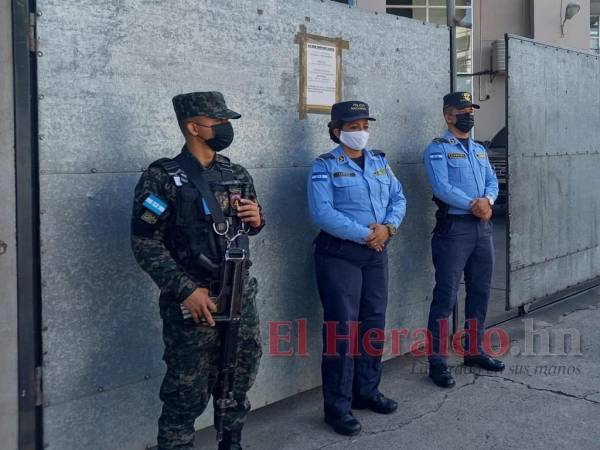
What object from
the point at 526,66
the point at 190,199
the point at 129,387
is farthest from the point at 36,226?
the point at 526,66

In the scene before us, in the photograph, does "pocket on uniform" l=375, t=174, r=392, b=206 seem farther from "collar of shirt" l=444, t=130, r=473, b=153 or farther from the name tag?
the name tag

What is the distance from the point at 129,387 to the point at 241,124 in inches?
56.2

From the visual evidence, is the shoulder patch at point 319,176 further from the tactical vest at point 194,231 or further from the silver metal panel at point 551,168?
the silver metal panel at point 551,168

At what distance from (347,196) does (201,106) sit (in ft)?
3.67

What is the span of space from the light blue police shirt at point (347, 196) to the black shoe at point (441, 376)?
1134 millimetres

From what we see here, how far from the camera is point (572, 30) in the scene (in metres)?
14.9

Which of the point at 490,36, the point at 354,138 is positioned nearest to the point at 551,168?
the point at 354,138

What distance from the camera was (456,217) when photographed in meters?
4.34

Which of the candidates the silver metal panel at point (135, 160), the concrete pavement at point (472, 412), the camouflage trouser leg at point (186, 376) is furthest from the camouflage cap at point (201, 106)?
the concrete pavement at point (472, 412)

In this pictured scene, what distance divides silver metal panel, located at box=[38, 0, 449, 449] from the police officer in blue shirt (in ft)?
2.23

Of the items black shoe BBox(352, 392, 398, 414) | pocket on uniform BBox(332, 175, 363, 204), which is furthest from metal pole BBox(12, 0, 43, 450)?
black shoe BBox(352, 392, 398, 414)

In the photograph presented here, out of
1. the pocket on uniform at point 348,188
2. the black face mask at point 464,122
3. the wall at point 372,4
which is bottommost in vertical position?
the pocket on uniform at point 348,188

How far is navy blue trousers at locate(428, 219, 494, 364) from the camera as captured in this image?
432 cm

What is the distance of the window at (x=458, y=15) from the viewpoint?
14.3 meters
